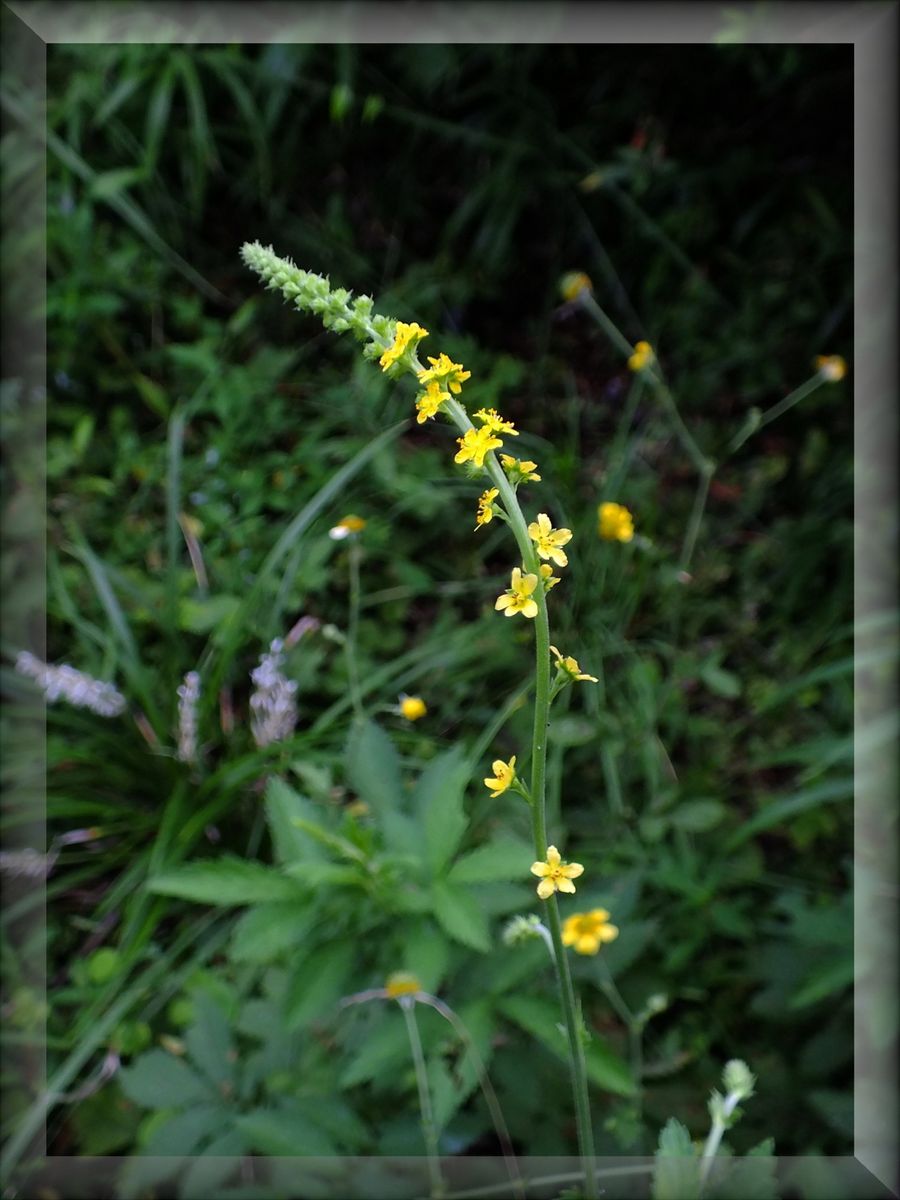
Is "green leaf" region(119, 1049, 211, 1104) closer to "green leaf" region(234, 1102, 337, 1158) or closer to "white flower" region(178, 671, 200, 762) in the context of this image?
"green leaf" region(234, 1102, 337, 1158)

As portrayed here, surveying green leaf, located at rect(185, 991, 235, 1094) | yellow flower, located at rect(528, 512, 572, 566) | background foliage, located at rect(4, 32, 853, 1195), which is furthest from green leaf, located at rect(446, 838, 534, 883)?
yellow flower, located at rect(528, 512, 572, 566)

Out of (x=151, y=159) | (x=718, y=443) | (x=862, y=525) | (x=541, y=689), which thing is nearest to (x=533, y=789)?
(x=541, y=689)

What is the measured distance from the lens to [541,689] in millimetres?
748

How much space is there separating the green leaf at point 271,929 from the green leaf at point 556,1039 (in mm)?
302

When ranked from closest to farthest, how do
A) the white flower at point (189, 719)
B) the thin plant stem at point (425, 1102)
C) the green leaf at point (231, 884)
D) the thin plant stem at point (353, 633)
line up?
the thin plant stem at point (425, 1102) < the green leaf at point (231, 884) < the thin plant stem at point (353, 633) < the white flower at point (189, 719)

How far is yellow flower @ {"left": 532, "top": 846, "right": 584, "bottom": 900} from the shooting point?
0.76 meters

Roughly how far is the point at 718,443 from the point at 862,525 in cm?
44

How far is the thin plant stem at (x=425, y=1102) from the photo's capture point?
3.69ft

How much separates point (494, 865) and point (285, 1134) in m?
0.45

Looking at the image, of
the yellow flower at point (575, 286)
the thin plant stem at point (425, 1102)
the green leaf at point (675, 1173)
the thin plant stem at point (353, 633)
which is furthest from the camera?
the yellow flower at point (575, 286)

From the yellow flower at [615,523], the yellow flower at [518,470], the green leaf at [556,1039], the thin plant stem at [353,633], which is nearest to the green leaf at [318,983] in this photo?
the green leaf at [556,1039]

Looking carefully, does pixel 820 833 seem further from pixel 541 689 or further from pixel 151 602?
pixel 151 602

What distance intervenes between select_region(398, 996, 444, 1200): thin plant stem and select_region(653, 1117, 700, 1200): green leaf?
1.16 feet

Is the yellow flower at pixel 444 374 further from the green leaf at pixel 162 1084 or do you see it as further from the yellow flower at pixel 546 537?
the green leaf at pixel 162 1084
